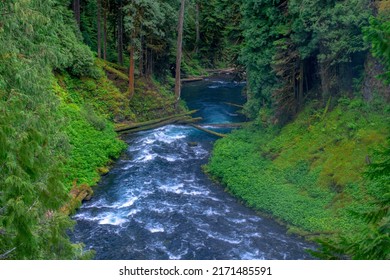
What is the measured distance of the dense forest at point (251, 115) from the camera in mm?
9109

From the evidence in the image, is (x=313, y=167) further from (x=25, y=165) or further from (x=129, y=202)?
(x=25, y=165)

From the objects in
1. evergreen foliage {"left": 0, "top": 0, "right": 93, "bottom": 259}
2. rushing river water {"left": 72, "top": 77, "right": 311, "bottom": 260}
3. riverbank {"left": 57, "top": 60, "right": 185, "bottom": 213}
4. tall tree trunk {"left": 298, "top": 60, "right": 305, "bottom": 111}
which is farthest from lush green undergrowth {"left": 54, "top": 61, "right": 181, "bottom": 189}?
tall tree trunk {"left": 298, "top": 60, "right": 305, "bottom": 111}

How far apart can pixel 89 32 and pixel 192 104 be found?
13208mm

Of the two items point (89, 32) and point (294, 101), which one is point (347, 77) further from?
point (89, 32)

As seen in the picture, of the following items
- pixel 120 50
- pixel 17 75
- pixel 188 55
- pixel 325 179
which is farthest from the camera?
pixel 188 55

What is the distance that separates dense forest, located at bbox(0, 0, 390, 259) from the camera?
359 inches

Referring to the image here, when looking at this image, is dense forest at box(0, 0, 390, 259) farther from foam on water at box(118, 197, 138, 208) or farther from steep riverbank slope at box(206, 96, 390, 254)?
foam on water at box(118, 197, 138, 208)

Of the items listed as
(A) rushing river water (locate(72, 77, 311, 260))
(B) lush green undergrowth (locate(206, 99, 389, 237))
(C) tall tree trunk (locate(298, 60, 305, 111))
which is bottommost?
(A) rushing river water (locate(72, 77, 311, 260))

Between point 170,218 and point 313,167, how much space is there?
25.3ft

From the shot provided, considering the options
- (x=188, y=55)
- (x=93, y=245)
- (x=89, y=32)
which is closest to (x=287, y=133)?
(x=93, y=245)

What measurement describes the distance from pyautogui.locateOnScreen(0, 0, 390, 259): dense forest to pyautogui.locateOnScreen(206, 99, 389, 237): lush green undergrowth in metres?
0.07

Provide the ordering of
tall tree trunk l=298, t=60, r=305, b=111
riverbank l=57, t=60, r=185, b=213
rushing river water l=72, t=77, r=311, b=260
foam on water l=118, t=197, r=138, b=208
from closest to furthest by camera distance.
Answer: rushing river water l=72, t=77, r=311, b=260
foam on water l=118, t=197, r=138, b=208
riverbank l=57, t=60, r=185, b=213
tall tree trunk l=298, t=60, r=305, b=111

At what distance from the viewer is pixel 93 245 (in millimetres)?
17094

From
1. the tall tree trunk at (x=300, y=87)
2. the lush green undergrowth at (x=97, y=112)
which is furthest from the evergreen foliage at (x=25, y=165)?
the tall tree trunk at (x=300, y=87)
